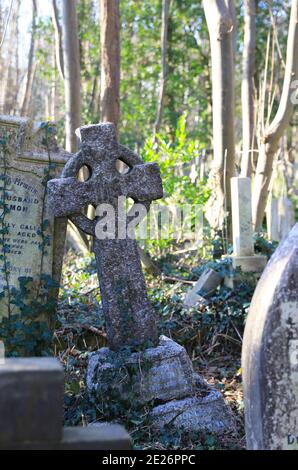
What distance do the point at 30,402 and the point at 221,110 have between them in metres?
6.33

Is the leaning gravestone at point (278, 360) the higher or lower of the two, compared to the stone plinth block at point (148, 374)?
higher

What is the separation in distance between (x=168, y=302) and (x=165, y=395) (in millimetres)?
2280

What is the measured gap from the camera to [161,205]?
9.51 metres

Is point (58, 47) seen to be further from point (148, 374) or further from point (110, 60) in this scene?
point (148, 374)

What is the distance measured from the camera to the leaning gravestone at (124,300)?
4.65m

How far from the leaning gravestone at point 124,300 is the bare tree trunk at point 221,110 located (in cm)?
355

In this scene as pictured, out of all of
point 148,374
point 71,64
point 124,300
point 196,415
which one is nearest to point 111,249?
point 124,300

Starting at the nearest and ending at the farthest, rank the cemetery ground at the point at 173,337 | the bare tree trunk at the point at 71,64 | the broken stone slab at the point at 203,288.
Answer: the cemetery ground at the point at 173,337
the broken stone slab at the point at 203,288
the bare tree trunk at the point at 71,64

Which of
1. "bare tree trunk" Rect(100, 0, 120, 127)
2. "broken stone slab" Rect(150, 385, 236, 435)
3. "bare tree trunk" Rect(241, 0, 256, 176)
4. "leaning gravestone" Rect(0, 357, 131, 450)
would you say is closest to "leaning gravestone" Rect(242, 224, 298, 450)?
"leaning gravestone" Rect(0, 357, 131, 450)

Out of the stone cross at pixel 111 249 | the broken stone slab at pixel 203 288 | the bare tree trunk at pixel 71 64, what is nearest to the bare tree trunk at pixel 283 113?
the broken stone slab at pixel 203 288

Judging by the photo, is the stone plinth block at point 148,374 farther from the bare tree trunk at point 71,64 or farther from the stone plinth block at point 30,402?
the bare tree trunk at point 71,64

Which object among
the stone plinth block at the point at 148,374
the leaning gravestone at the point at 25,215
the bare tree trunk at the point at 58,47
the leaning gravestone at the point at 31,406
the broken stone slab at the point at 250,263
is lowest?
the stone plinth block at the point at 148,374

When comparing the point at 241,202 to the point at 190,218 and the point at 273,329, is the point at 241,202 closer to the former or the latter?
the point at 190,218

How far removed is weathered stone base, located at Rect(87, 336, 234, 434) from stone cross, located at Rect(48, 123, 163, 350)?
0.58 ft
